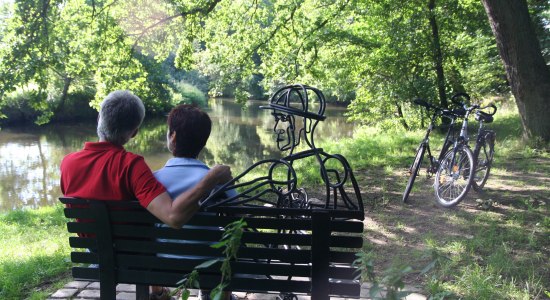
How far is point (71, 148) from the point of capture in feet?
62.0

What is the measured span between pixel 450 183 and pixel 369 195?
3.38 feet

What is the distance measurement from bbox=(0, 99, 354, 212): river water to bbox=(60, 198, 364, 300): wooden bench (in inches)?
398

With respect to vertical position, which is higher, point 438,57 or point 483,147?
point 438,57

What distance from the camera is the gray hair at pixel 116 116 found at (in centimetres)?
220

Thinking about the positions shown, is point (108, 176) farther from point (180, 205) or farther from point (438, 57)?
point (438, 57)

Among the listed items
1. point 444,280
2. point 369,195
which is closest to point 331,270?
point 444,280

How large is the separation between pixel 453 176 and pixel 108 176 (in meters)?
3.79

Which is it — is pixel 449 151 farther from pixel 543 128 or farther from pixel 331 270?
pixel 331 270

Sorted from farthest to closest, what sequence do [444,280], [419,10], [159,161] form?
[159,161], [419,10], [444,280]

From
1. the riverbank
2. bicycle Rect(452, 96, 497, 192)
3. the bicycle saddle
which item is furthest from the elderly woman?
the bicycle saddle

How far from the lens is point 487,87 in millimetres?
17031

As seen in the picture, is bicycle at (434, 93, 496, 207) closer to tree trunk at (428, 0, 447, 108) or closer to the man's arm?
the man's arm

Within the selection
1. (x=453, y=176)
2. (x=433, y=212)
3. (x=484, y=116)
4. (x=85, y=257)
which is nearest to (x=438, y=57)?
(x=484, y=116)

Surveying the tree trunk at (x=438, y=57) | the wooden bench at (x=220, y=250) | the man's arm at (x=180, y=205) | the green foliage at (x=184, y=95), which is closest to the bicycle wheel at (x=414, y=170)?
the wooden bench at (x=220, y=250)
